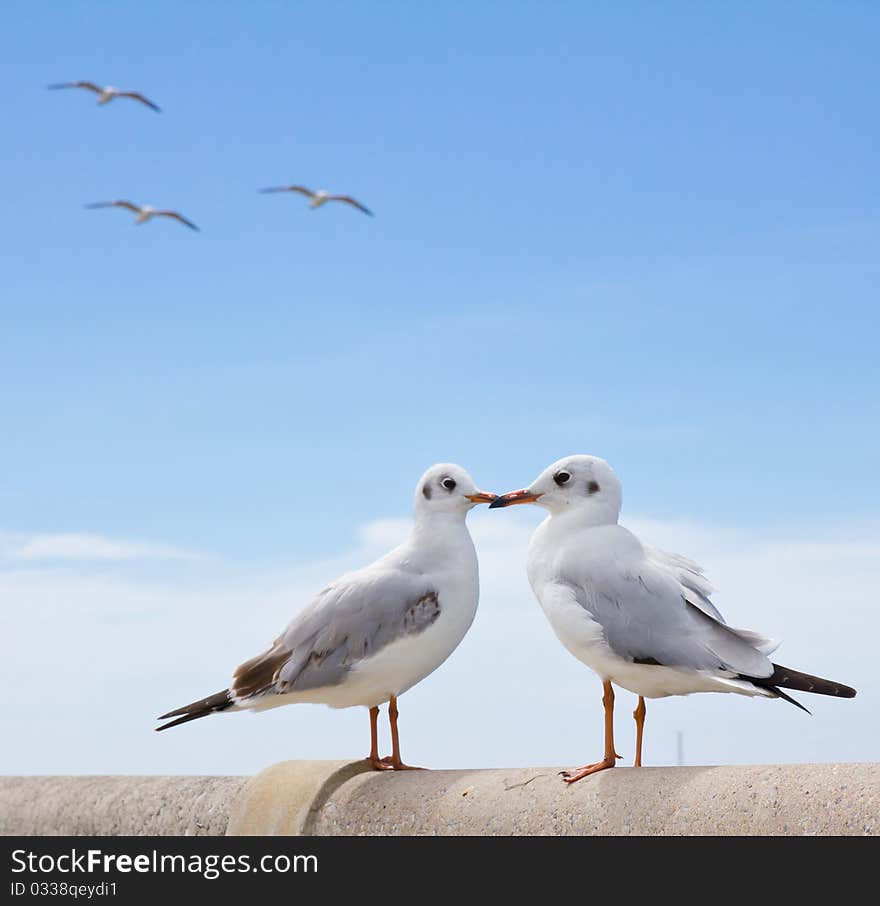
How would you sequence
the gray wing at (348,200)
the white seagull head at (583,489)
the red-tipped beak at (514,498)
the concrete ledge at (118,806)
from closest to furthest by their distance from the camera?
the white seagull head at (583,489)
the red-tipped beak at (514,498)
the concrete ledge at (118,806)
the gray wing at (348,200)

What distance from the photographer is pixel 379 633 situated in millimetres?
8336

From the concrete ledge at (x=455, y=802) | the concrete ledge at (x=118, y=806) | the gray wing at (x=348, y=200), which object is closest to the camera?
the concrete ledge at (x=455, y=802)

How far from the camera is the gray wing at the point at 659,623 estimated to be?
7.32 metres

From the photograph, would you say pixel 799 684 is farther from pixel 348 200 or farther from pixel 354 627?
pixel 348 200

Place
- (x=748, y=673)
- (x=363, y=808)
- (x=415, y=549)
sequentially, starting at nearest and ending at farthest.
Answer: (x=748, y=673) → (x=363, y=808) → (x=415, y=549)

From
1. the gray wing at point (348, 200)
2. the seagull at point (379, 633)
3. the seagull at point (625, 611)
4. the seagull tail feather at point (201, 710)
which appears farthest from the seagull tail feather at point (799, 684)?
the gray wing at point (348, 200)

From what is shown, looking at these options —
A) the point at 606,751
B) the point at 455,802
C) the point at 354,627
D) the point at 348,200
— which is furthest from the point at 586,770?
the point at 348,200

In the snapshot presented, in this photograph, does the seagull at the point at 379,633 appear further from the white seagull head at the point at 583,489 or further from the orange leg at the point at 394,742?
the white seagull head at the point at 583,489

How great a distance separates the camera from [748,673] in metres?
7.24

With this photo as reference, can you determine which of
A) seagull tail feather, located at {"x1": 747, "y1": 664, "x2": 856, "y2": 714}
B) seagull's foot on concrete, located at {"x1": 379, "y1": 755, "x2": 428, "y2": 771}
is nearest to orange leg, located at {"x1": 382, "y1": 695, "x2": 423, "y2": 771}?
seagull's foot on concrete, located at {"x1": 379, "y1": 755, "x2": 428, "y2": 771}

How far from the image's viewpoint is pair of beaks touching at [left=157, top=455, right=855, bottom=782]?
7.39 metres

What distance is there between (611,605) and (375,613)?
1661 mm
